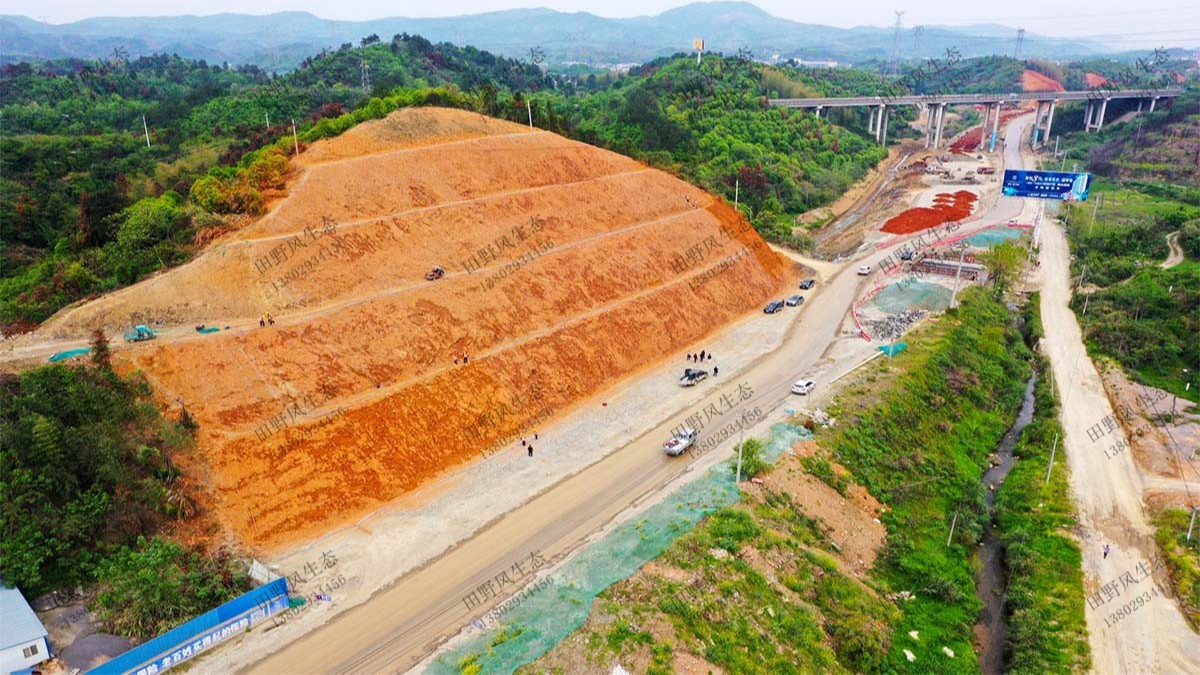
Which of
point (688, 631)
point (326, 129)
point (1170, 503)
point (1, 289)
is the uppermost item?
point (326, 129)

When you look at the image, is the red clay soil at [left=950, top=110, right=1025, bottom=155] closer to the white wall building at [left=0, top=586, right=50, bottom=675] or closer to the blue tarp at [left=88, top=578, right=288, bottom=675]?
the blue tarp at [left=88, top=578, right=288, bottom=675]

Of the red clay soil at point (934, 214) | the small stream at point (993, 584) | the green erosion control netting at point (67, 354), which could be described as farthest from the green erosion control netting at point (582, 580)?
the red clay soil at point (934, 214)

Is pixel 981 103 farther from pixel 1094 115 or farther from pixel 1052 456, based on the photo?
pixel 1052 456

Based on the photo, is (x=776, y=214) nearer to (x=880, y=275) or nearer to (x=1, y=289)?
(x=880, y=275)

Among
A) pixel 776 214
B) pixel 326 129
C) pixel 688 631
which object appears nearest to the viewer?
pixel 688 631

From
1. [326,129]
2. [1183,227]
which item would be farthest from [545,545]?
[1183,227]

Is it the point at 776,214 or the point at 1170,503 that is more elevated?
the point at 776,214

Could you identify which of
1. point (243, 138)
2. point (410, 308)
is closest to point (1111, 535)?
point (410, 308)
